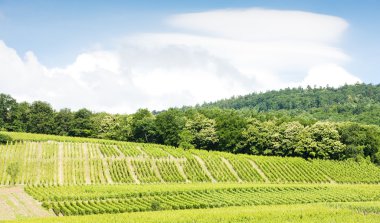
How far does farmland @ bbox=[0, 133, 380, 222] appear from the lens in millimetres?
59906

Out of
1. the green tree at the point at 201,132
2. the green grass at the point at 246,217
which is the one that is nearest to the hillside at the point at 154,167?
the green tree at the point at 201,132

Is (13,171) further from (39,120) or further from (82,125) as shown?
(39,120)

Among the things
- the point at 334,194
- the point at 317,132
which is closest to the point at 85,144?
the point at 317,132

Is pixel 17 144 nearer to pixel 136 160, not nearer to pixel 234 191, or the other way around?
pixel 136 160

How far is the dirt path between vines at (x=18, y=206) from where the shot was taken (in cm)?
5391

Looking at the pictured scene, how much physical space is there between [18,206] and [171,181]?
33721mm

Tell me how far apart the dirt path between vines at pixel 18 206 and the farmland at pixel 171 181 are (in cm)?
122

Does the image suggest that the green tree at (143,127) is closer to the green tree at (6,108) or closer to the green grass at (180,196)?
the green tree at (6,108)

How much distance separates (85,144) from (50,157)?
16.0 m

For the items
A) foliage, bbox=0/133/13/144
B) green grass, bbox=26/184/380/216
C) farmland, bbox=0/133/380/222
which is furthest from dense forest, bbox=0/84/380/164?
foliage, bbox=0/133/13/144

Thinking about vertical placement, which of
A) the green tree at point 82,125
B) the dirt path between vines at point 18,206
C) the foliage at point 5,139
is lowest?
the dirt path between vines at point 18,206

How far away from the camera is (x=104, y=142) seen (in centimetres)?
11544

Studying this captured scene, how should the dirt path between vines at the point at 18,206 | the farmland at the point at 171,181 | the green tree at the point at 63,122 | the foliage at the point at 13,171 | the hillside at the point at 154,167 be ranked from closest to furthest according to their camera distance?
the dirt path between vines at the point at 18,206
the farmland at the point at 171,181
the foliage at the point at 13,171
the hillside at the point at 154,167
the green tree at the point at 63,122

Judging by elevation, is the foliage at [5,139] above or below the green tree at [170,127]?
below
